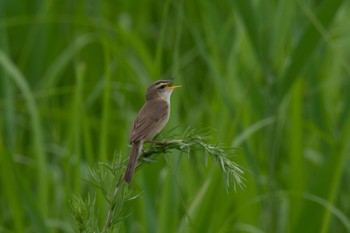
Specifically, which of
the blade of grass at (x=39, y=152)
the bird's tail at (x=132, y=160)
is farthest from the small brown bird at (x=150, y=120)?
the blade of grass at (x=39, y=152)

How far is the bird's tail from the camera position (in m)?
1.92

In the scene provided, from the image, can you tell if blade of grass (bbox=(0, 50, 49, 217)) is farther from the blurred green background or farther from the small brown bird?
the small brown bird

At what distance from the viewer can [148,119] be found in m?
2.59

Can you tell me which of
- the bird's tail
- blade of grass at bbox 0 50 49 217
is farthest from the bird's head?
blade of grass at bbox 0 50 49 217

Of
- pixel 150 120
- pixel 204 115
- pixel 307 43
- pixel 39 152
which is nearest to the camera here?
pixel 150 120

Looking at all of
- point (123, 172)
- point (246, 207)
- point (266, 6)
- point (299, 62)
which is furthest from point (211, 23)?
point (123, 172)

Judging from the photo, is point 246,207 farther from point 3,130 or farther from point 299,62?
point 3,130

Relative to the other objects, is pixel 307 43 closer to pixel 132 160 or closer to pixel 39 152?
pixel 39 152

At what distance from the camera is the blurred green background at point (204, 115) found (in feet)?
10.5

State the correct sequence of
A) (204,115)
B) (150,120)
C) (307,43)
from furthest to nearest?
1. (204,115)
2. (307,43)
3. (150,120)

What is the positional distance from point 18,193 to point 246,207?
94 centimetres

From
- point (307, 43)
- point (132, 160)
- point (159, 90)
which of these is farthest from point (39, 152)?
point (132, 160)

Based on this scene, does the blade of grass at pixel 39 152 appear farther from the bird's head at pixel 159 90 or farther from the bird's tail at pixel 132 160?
the bird's tail at pixel 132 160

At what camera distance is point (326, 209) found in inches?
125
